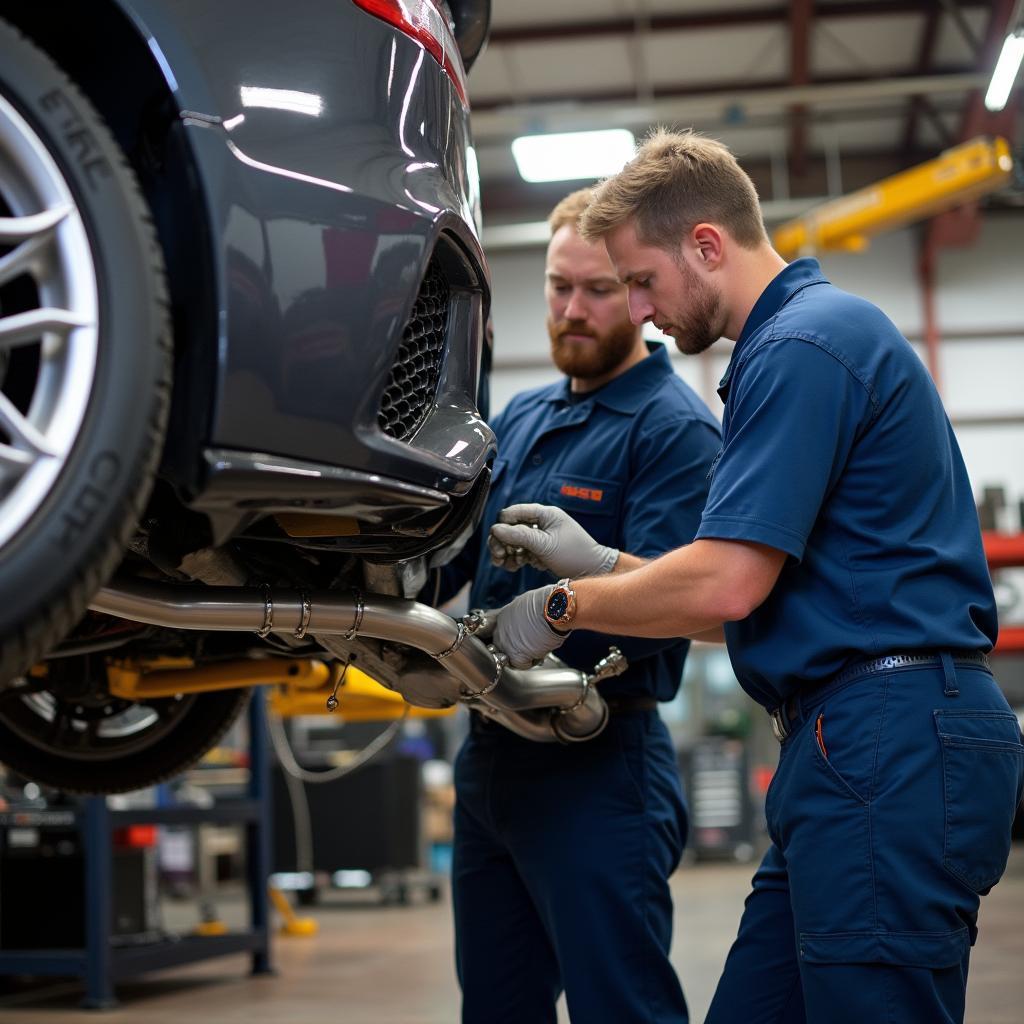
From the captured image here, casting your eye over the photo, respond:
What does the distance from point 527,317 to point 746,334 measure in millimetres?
12523

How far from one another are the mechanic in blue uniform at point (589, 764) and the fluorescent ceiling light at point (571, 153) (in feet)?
25.9

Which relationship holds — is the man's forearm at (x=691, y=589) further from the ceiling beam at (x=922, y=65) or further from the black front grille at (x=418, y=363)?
the ceiling beam at (x=922, y=65)

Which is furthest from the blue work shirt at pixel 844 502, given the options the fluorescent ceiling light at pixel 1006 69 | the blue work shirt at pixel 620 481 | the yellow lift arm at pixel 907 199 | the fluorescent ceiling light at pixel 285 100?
the yellow lift arm at pixel 907 199

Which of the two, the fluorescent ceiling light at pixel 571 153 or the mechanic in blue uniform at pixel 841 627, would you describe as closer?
the mechanic in blue uniform at pixel 841 627

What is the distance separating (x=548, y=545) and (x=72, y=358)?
0.96m

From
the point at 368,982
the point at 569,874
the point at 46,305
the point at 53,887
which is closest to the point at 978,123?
the point at 368,982

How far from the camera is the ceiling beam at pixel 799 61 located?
1059 cm

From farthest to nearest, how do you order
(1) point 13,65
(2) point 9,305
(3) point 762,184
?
(3) point 762,184 < (2) point 9,305 < (1) point 13,65

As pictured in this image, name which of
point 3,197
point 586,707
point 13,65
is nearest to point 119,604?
point 3,197

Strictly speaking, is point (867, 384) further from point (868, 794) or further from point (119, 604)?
point (119, 604)

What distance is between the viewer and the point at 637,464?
2.31 m

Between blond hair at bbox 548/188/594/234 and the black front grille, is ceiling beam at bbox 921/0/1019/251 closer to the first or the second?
blond hair at bbox 548/188/594/234

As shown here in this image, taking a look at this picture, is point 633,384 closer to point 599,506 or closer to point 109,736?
point 599,506

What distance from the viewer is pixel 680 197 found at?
1.82 m
